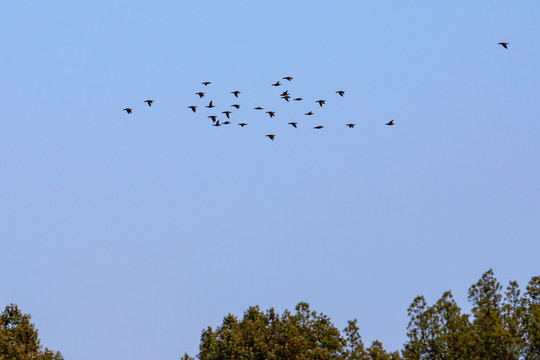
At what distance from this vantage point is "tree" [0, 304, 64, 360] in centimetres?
6831

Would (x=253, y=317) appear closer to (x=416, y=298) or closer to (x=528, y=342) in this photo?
(x=416, y=298)

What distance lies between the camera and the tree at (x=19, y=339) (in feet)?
224

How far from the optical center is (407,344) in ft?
188

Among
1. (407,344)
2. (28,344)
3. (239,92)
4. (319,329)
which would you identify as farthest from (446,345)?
(28,344)

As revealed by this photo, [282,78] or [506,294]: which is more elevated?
[282,78]

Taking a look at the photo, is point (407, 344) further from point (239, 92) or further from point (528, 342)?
point (239, 92)

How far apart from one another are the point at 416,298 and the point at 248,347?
549 inches

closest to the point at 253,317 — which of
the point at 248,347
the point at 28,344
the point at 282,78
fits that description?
the point at 248,347

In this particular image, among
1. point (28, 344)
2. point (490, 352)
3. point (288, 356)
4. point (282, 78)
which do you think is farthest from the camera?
point (28, 344)

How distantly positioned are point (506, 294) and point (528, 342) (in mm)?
4651

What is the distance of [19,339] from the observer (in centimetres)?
7069

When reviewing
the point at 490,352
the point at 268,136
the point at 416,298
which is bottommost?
the point at 490,352

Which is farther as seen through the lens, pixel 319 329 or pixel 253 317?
pixel 253 317

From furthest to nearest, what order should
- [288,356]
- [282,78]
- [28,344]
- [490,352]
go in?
1. [28,344]
2. [288,356]
3. [282,78]
4. [490,352]
